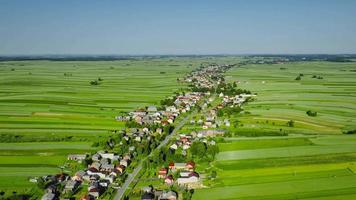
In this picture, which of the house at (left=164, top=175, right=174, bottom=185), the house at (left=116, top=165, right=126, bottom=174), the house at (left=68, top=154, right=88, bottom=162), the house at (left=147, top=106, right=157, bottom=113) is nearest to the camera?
the house at (left=164, top=175, right=174, bottom=185)

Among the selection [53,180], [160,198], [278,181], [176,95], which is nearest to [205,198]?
[160,198]

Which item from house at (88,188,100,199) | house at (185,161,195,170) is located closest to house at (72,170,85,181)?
house at (88,188,100,199)

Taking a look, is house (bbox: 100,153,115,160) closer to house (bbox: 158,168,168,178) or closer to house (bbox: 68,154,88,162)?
house (bbox: 68,154,88,162)

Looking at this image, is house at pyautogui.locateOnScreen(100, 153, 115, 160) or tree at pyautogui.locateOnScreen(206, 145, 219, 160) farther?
tree at pyautogui.locateOnScreen(206, 145, 219, 160)

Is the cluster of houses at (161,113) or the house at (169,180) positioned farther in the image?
the cluster of houses at (161,113)

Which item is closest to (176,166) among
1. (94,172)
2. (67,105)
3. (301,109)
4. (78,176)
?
(94,172)

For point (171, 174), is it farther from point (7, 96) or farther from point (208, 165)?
point (7, 96)

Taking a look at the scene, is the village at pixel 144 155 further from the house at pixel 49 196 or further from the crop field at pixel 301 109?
the crop field at pixel 301 109

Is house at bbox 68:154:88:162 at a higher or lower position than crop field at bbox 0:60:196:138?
lower

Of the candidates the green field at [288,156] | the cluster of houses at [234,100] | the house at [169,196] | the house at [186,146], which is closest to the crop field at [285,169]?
the green field at [288,156]

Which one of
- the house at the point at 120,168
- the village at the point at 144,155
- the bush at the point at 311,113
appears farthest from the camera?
the bush at the point at 311,113
